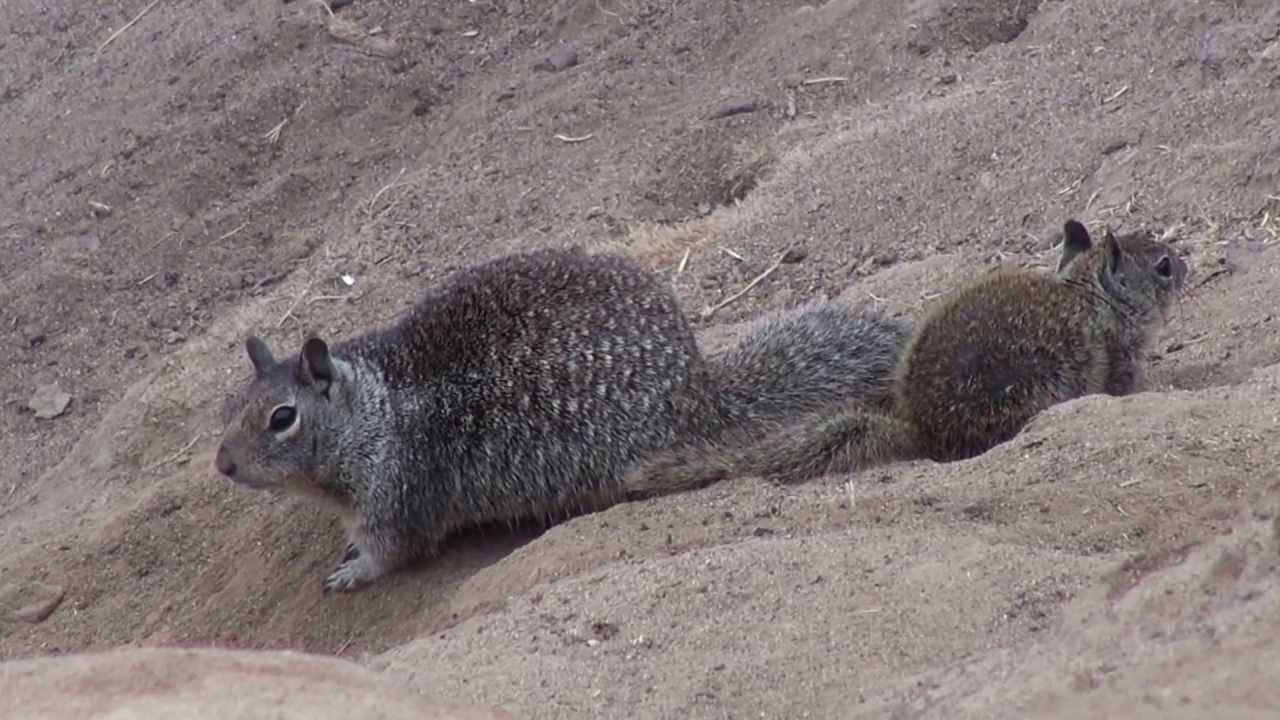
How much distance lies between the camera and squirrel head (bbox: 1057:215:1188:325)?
22.3ft

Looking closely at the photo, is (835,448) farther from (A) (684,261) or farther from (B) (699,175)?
(B) (699,175)

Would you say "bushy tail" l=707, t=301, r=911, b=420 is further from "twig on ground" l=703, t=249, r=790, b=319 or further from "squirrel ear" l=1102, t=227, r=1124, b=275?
"twig on ground" l=703, t=249, r=790, b=319

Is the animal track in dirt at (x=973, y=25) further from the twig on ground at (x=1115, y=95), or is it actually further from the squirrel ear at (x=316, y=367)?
the squirrel ear at (x=316, y=367)

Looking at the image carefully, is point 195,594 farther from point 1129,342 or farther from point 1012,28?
point 1012,28

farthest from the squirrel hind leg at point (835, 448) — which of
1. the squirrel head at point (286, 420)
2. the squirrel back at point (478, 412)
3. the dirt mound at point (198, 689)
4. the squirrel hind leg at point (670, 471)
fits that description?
the dirt mound at point (198, 689)

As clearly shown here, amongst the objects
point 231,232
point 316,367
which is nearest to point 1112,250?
point 316,367

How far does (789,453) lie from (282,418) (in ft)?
6.44

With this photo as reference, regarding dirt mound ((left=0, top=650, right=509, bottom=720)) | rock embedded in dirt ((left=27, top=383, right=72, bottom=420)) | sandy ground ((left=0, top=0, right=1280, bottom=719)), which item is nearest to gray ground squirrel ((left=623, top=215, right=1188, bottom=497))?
sandy ground ((left=0, top=0, right=1280, bottom=719))

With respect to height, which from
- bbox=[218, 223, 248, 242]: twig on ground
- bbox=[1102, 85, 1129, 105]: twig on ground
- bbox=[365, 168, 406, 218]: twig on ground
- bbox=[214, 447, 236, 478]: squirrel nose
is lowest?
bbox=[1102, 85, 1129, 105]: twig on ground

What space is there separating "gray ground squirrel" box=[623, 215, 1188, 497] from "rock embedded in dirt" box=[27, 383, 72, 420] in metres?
4.08

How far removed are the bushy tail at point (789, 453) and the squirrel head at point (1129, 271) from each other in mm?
1013

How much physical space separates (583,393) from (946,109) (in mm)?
3415

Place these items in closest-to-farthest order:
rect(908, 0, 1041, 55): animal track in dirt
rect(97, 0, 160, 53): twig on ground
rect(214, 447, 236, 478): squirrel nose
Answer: rect(214, 447, 236, 478): squirrel nose < rect(908, 0, 1041, 55): animal track in dirt < rect(97, 0, 160, 53): twig on ground

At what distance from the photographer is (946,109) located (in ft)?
29.9
